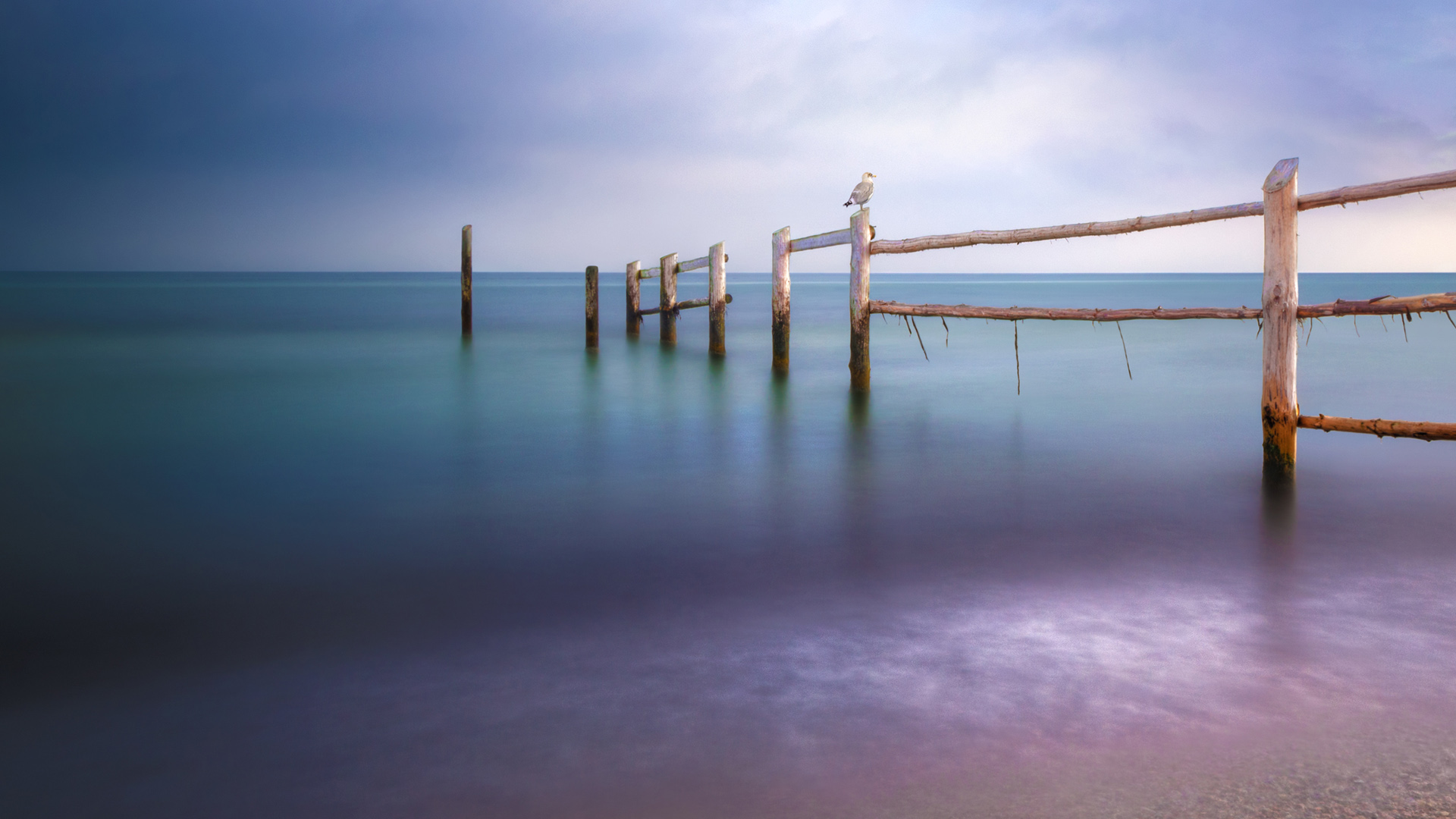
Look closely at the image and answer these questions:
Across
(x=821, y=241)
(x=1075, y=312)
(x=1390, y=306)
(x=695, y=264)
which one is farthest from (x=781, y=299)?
(x=1390, y=306)

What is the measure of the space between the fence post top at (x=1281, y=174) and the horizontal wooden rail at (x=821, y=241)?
4.98 meters

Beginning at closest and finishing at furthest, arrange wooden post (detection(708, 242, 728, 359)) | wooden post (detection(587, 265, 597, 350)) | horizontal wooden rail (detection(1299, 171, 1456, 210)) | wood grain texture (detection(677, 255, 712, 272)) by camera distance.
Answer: horizontal wooden rail (detection(1299, 171, 1456, 210)), wooden post (detection(708, 242, 728, 359)), wood grain texture (detection(677, 255, 712, 272)), wooden post (detection(587, 265, 597, 350))

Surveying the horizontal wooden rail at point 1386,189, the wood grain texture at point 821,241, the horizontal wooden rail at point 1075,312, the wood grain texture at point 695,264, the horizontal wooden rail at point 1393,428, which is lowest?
the horizontal wooden rail at point 1393,428

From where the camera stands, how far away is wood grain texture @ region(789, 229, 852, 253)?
10.5 meters

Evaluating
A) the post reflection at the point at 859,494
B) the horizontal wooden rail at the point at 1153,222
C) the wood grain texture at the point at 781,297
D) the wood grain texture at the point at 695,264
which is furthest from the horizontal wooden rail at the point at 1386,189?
the wood grain texture at the point at 695,264

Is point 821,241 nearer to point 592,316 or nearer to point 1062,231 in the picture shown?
point 1062,231

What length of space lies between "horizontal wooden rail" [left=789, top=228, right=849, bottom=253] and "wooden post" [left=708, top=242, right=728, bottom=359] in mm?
1899

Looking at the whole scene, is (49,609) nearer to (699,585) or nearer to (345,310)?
(699,585)

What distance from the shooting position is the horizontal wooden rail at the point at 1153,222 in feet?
16.9

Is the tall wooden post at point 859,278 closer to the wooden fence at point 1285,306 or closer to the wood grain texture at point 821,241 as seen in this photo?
the wood grain texture at point 821,241

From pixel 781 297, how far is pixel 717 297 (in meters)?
2.61

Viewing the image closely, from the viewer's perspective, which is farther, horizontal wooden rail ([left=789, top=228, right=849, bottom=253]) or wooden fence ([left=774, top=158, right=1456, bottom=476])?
horizontal wooden rail ([left=789, top=228, right=849, bottom=253])

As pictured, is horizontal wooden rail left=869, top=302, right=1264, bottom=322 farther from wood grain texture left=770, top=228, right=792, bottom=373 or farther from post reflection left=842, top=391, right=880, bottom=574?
wood grain texture left=770, top=228, right=792, bottom=373

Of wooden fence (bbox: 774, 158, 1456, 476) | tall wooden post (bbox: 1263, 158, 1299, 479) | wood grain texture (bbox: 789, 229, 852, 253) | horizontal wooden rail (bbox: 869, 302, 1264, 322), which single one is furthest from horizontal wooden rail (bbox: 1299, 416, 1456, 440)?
wood grain texture (bbox: 789, 229, 852, 253)
